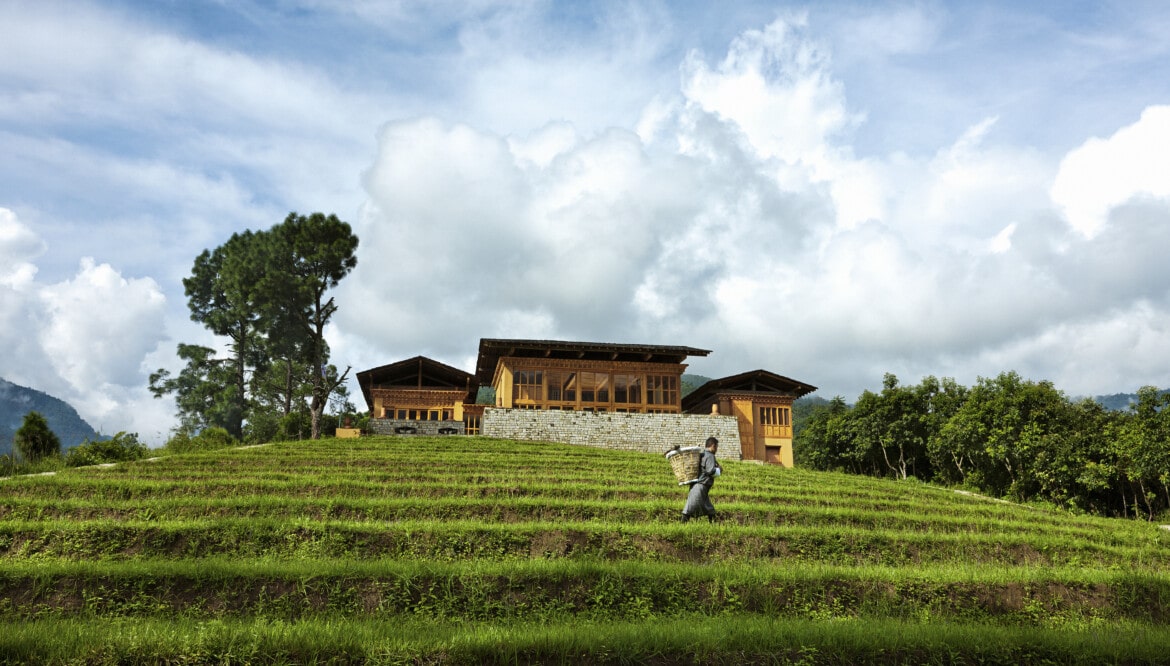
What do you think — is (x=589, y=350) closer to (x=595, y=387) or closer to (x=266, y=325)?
(x=595, y=387)

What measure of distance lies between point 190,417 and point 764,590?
59497mm

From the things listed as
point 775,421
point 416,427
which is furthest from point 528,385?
point 775,421

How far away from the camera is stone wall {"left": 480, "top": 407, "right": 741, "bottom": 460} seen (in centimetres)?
3622

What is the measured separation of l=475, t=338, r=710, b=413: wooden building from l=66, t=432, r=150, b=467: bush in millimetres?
18518

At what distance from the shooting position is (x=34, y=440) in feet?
81.3

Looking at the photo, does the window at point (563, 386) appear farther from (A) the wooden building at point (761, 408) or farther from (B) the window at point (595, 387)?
(A) the wooden building at point (761, 408)

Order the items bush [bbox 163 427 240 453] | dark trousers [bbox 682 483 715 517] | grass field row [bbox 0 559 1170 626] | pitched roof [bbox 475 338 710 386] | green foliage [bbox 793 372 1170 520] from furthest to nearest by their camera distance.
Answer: pitched roof [bbox 475 338 710 386], bush [bbox 163 427 240 453], green foliage [bbox 793 372 1170 520], dark trousers [bbox 682 483 715 517], grass field row [bbox 0 559 1170 626]

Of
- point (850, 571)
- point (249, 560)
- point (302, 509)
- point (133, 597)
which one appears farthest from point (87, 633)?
point (850, 571)

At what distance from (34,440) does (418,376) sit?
23.4 meters

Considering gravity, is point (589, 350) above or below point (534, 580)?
above

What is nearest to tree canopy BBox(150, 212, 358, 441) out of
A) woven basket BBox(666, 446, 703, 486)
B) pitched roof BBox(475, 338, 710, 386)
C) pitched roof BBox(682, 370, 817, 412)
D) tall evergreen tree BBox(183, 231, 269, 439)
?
tall evergreen tree BBox(183, 231, 269, 439)

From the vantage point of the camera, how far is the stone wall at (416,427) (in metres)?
40.0

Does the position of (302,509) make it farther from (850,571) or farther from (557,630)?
(850,571)

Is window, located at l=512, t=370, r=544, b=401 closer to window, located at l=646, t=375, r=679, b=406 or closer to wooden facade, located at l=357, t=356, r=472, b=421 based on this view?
wooden facade, located at l=357, t=356, r=472, b=421
